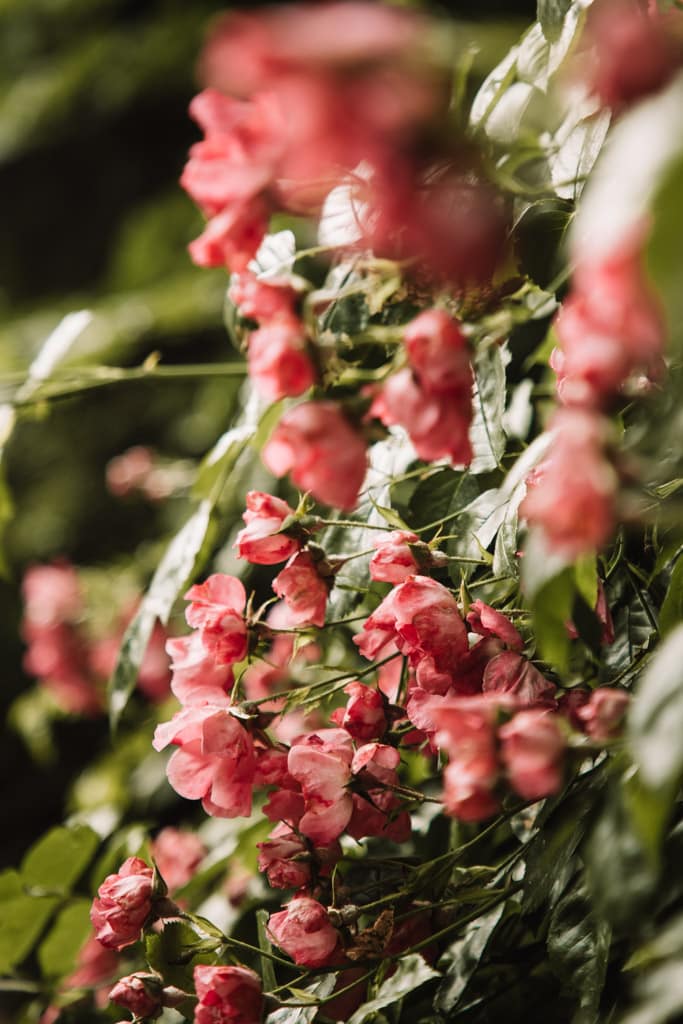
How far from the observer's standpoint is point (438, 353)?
0.30 meters

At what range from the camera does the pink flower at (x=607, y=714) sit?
11.9 inches

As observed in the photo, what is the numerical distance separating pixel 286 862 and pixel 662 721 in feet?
0.79

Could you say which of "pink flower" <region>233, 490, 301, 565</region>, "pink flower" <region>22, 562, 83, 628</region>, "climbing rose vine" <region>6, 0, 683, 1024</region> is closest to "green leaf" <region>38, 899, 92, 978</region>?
"climbing rose vine" <region>6, 0, 683, 1024</region>

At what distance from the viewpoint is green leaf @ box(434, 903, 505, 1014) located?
0.42 m

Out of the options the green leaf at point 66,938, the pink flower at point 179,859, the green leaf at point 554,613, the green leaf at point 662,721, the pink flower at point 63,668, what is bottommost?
the pink flower at point 63,668

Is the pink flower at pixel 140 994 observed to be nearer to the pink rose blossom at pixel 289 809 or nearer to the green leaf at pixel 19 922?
the pink rose blossom at pixel 289 809

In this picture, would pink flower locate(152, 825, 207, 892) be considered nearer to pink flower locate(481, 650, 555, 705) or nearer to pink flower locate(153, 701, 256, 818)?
pink flower locate(153, 701, 256, 818)

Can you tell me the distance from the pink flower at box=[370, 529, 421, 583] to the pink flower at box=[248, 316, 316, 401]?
11 centimetres

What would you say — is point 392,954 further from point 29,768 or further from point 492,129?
point 29,768

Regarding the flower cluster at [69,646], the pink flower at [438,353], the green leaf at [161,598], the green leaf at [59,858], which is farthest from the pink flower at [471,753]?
the flower cluster at [69,646]

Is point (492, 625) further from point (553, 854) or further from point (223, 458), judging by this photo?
point (223, 458)

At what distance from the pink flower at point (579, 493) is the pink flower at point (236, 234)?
0.14m

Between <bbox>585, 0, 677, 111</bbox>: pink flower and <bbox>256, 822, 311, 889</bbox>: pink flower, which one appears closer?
<bbox>585, 0, 677, 111</bbox>: pink flower

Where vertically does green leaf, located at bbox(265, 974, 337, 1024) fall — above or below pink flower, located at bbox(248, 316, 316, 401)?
below
